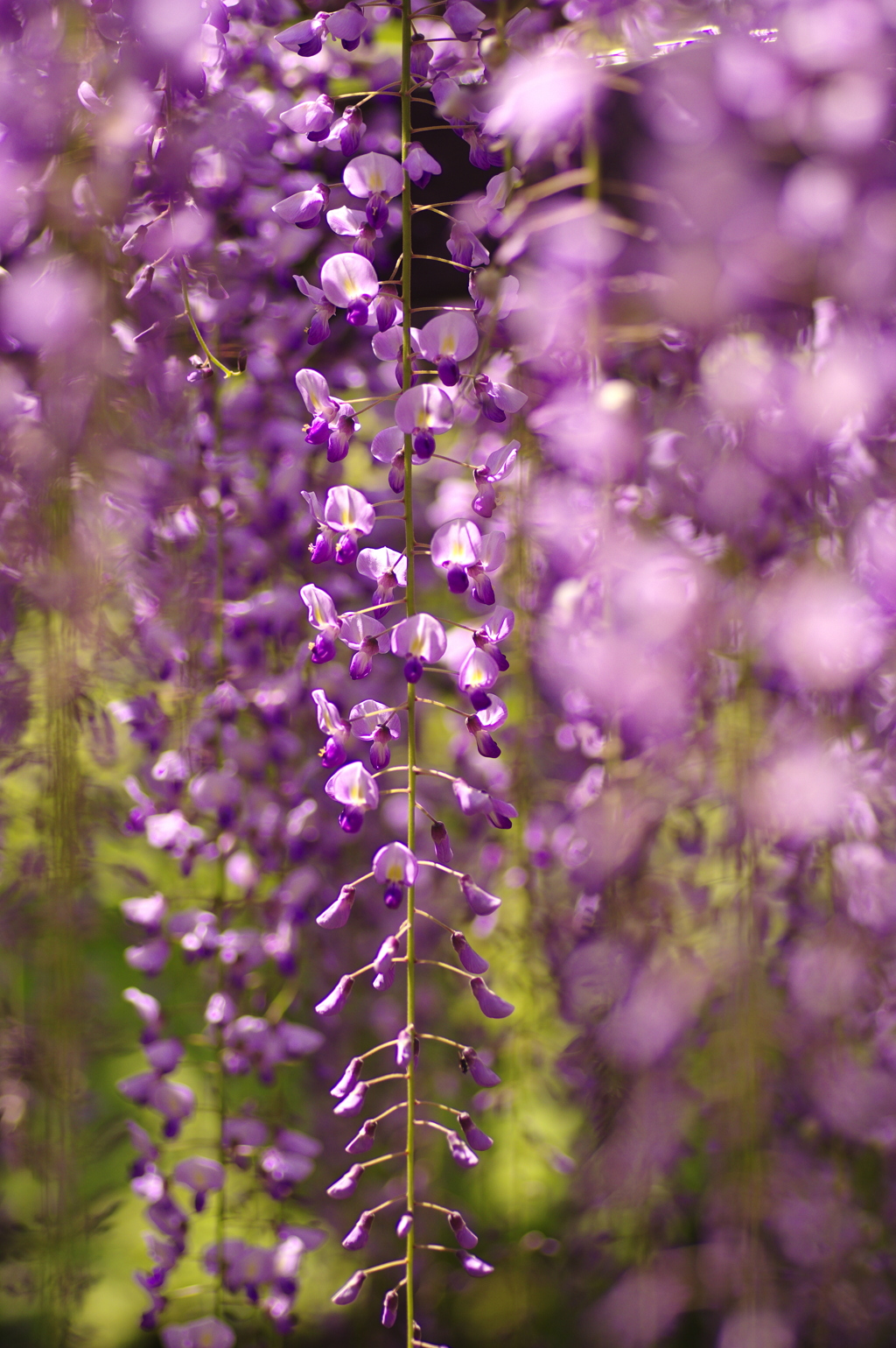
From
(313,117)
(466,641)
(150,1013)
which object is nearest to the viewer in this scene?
(313,117)

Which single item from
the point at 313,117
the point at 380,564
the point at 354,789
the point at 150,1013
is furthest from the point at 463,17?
the point at 150,1013

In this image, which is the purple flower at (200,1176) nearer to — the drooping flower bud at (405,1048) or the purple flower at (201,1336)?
the purple flower at (201,1336)

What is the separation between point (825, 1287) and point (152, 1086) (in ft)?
2.13

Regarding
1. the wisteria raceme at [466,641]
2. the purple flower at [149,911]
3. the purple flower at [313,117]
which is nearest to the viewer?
the wisteria raceme at [466,641]

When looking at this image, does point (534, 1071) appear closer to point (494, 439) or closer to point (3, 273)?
point (494, 439)

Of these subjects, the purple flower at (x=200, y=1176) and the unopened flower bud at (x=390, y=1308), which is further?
the purple flower at (x=200, y=1176)

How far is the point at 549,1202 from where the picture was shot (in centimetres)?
147

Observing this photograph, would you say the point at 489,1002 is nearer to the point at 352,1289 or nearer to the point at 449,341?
the point at 352,1289

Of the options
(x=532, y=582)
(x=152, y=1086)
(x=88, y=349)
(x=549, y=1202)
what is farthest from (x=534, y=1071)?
(x=88, y=349)

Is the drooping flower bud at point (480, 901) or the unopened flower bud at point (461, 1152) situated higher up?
the drooping flower bud at point (480, 901)

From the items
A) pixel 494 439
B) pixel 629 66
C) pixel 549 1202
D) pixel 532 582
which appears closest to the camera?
pixel 629 66

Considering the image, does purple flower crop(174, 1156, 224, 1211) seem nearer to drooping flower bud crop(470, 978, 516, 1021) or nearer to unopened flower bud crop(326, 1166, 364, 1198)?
unopened flower bud crop(326, 1166, 364, 1198)

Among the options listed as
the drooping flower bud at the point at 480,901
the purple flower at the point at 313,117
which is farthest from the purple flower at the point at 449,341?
the drooping flower bud at the point at 480,901

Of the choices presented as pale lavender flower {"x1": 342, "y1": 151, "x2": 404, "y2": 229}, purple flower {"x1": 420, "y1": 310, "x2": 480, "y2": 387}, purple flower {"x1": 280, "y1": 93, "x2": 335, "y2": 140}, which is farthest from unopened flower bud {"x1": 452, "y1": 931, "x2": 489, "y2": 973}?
purple flower {"x1": 280, "y1": 93, "x2": 335, "y2": 140}
